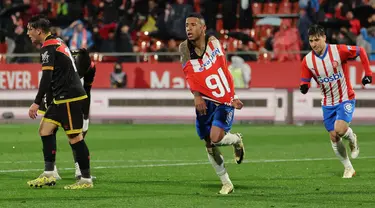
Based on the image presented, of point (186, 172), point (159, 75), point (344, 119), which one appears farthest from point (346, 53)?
point (159, 75)

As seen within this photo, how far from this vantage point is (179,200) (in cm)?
1136

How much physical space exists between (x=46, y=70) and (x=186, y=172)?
3.33 metres

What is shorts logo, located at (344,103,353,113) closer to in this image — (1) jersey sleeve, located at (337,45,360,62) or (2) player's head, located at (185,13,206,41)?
(1) jersey sleeve, located at (337,45,360,62)

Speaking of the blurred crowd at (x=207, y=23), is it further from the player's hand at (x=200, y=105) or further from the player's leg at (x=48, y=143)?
the player's hand at (x=200, y=105)

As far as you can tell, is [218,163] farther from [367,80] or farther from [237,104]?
[367,80]

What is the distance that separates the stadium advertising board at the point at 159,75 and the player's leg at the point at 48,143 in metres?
16.2

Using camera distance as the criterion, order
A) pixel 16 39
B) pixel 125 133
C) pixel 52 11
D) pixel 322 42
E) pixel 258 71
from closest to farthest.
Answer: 1. pixel 322 42
2. pixel 125 133
3. pixel 258 71
4. pixel 16 39
5. pixel 52 11

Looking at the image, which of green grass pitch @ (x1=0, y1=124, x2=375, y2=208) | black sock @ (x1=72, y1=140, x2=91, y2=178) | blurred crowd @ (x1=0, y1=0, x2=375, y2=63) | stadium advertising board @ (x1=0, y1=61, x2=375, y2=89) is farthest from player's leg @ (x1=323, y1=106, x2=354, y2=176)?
blurred crowd @ (x1=0, y1=0, x2=375, y2=63)

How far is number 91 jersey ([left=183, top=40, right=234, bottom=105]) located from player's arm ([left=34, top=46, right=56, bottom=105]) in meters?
1.66

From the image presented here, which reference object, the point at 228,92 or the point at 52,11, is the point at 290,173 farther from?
the point at 52,11

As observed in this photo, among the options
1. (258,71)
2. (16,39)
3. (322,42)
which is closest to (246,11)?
(258,71)

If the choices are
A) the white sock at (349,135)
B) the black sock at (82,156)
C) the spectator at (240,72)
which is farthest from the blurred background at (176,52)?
the black sock at (82,156)

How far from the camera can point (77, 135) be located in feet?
41.9

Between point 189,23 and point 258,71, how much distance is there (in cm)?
1781
